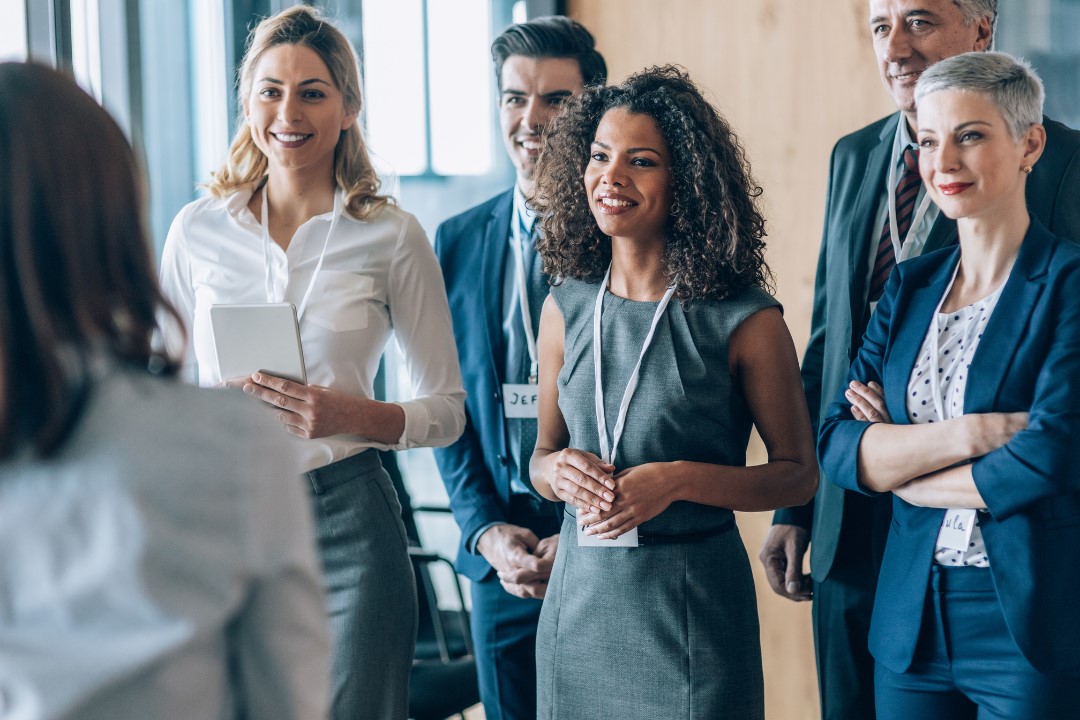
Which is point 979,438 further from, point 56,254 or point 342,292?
point 56,254

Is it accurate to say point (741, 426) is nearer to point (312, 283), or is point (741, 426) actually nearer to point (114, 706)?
point (312, 283)

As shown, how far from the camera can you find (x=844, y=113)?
343cm

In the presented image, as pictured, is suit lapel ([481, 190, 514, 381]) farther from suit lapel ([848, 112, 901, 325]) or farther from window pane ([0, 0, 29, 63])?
window pane ([0, 0, 29, 63])

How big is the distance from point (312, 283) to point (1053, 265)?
1.41 meters

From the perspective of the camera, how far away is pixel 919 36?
220cm

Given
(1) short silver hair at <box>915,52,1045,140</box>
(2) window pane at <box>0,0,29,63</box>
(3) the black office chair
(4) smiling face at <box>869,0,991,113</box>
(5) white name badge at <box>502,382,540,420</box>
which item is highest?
(2) window pane at <box>0,0,29,63</box>

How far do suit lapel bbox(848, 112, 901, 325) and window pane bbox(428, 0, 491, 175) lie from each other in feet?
6.98

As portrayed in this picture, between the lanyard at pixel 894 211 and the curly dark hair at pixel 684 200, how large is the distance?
0.33 m

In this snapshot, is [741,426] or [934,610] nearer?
→ [934,610]

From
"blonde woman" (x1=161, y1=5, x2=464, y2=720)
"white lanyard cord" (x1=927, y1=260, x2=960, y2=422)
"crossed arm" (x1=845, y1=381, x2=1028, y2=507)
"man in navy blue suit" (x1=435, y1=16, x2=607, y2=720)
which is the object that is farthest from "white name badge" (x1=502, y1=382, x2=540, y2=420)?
"white lanyard cord" (x1=927, y1=260, x2=960, y2=422)

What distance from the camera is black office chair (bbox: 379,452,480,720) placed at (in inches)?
109

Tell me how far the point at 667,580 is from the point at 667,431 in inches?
10.8

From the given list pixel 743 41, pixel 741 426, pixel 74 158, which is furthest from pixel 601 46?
pixel 74 158

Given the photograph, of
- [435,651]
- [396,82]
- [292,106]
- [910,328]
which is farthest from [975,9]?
[396,82]
